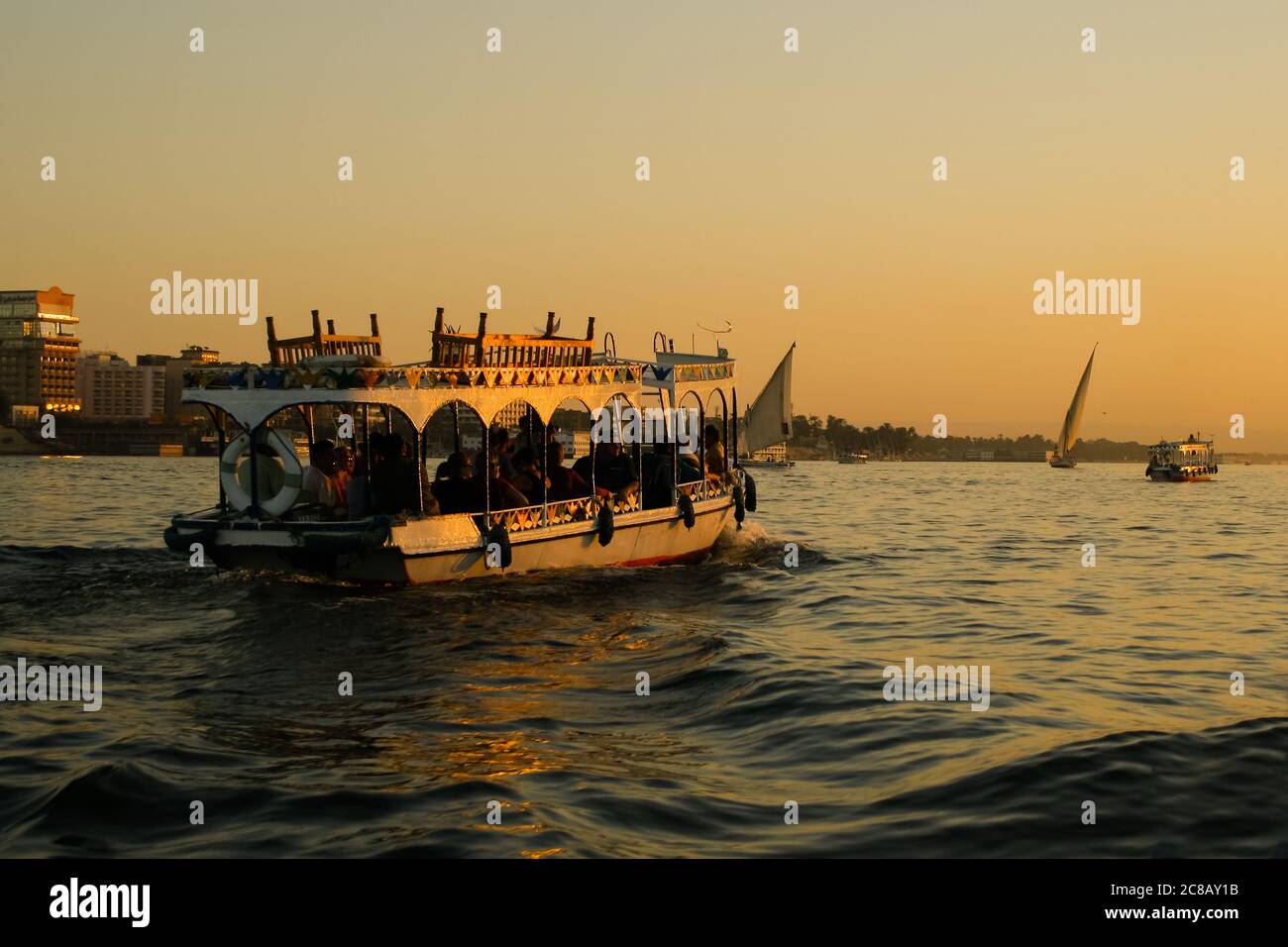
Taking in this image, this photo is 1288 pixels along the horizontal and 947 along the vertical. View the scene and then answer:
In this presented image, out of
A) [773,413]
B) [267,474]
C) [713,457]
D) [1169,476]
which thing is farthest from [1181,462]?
[267,474]

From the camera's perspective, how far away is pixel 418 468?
67.1 ft

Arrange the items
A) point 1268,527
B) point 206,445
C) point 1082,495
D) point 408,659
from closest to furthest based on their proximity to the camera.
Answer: point 408,659 < point 1268,527 < point 1082,495 < point 206,445

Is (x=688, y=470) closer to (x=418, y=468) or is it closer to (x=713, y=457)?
(x=713, y=457)

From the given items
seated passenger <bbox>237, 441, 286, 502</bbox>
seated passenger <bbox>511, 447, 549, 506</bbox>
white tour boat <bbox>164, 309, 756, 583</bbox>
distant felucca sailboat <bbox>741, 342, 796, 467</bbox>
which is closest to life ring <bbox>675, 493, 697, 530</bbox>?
white tour boat <bbox>164, 309, 756, 583</bbox>

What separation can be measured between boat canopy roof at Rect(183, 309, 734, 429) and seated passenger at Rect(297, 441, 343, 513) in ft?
4.51

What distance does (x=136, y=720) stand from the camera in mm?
12195

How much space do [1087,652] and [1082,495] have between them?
70.8m

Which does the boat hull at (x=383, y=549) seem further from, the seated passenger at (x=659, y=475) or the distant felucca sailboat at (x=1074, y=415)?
the distant felucca sailboat at (x=1074, y=415)

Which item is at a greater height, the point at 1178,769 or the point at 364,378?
the point at 364,378

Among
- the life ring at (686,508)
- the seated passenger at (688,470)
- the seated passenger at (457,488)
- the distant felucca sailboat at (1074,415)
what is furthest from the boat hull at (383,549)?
the distant felucca sailboat at (1074,415)

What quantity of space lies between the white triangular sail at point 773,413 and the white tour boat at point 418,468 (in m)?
17.6
